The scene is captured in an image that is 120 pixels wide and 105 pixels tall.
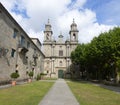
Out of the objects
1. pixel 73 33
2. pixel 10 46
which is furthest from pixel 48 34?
pixel 10 46

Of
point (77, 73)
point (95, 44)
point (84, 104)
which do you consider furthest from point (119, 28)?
point (77, 73)

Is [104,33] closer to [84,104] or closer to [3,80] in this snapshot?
[3,80]

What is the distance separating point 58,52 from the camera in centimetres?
6438

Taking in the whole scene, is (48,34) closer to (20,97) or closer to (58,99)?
(20,97)

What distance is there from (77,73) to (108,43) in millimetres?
34239

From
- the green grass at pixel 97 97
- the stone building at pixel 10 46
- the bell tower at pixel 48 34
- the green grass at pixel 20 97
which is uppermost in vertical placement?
the bell tower at pixel 48 34

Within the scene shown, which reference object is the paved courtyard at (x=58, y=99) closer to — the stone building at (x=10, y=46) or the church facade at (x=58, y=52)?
the stone building at (x=10, y=46)

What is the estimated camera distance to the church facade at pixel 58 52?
62.0 m

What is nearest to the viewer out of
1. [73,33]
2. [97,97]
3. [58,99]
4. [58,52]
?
[58,99]

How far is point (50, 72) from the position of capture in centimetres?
6181

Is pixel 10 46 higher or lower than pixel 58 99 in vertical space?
higher

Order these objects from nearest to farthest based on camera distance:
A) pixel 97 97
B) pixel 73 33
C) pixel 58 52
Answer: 1. pixel 97 97
2. pixel 58 52
3. pixel 73 33

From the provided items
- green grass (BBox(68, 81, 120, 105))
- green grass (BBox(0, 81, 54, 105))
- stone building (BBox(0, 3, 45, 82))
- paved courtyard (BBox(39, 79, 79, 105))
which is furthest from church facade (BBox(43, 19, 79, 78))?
paved courtyard (BBox(39, 79, 79, 105))

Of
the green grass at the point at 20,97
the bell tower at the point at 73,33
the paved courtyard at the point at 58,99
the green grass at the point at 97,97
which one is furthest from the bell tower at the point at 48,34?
the paved courtyard at the point at 58,99
